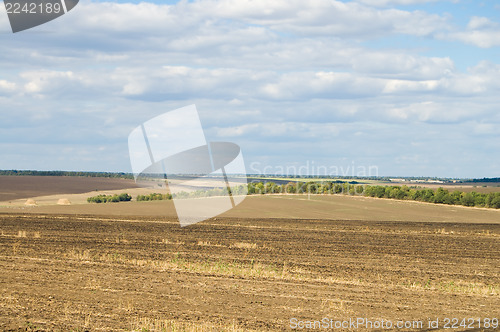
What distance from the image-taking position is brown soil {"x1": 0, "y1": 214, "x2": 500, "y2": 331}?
55.5 feet

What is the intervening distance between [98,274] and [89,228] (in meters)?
25.8

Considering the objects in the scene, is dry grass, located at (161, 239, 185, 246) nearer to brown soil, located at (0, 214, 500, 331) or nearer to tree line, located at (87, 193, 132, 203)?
brown soil, located at (0, 214, 500, 331)

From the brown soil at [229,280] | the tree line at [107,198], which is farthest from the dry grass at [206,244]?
the tree line at [107,198]

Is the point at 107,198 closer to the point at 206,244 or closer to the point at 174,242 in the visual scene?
the point at 174,242

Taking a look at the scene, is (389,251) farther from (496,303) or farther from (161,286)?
(161,286)

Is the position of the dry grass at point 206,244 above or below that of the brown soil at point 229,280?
below

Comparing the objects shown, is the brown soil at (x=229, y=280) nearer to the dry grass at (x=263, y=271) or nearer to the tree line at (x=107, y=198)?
the dry grass at (x=263, y=271)

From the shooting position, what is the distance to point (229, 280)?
77.7ft

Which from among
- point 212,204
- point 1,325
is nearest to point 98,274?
point 1,325

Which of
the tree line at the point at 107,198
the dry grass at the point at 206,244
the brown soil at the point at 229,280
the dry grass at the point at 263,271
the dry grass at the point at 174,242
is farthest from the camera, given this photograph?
the tree line at the point at 107,198

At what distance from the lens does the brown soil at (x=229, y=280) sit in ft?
55.5

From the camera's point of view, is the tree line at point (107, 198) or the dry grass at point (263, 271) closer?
the dry grass at point (263, 271)

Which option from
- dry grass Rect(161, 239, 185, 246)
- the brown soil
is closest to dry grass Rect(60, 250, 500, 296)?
the brown soil

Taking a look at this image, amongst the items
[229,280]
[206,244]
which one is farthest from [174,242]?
[229,280]
